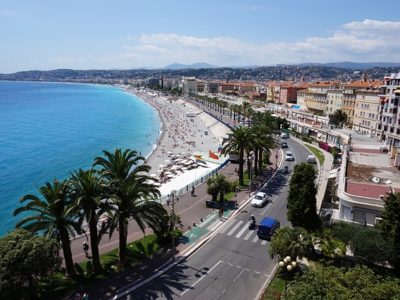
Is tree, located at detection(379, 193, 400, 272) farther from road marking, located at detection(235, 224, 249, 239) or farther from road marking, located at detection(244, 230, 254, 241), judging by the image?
road marking, located at detection(235, 224, 249, 239)

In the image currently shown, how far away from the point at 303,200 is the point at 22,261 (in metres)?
20.5

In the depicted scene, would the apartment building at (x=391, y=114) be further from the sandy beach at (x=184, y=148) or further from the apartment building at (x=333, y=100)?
the sandy beach at (x=184, y=148)

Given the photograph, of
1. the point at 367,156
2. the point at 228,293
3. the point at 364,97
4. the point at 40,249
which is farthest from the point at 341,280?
the point at 364,97

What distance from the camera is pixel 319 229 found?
26.9 meters

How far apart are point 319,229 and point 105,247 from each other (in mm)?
17357

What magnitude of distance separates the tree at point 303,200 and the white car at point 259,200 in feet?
24.0

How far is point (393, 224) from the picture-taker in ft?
68.8

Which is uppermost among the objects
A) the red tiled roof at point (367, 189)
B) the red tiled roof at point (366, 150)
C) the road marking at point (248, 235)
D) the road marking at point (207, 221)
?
the red tiled roof at point (367, 189)

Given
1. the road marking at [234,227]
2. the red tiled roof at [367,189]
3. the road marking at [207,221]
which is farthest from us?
the road marking at [207,221]

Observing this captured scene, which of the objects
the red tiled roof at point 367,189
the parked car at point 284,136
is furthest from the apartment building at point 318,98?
the red tiled roof at point 367,189

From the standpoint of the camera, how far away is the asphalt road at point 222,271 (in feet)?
67.3

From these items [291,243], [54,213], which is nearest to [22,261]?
[54,213]

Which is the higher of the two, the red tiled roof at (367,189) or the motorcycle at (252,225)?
the red tiled roof at (367,189)

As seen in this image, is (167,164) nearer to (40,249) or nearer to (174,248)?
(174,248)
